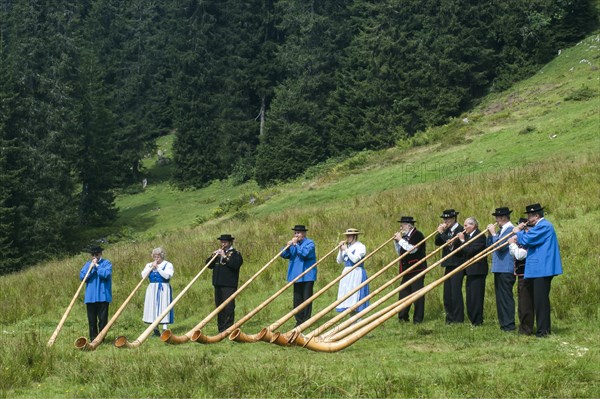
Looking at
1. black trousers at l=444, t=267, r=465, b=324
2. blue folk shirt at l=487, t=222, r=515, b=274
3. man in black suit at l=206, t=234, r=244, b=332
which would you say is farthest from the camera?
man in black suit at l=206, t=234, r=244, b=332

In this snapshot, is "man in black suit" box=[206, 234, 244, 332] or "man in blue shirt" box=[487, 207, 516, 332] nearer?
"man in blue shirt" box=[487, 207, 516, 332]

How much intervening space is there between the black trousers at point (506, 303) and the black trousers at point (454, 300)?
3.18ft

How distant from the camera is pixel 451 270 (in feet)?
50.9

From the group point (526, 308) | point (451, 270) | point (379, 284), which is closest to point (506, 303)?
point (526, 308)

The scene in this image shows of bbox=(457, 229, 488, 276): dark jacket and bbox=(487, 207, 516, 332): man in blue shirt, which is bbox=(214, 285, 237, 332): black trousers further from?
bbox=(487, 207, 516, 332): man in blue shirt

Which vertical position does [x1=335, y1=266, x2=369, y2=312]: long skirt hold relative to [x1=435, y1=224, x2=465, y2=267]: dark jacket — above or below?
below

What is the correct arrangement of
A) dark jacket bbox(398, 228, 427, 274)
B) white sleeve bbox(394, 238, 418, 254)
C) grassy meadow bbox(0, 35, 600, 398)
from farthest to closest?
dark jacket bbox(398, 228, 427, 274), white sleeve bbox(394, 238, 418, 254), grassy meadow bbox(0, 35, 600, 398)

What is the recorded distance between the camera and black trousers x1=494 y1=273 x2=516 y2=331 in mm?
13586

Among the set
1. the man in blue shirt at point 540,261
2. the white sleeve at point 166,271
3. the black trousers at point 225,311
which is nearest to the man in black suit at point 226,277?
the black trousers at point 225,311

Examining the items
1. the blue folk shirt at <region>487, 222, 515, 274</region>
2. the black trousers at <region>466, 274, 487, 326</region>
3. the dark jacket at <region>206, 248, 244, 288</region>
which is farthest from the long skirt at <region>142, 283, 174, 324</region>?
the blue folk shirt at <region>487, 222, 515, 274</region>

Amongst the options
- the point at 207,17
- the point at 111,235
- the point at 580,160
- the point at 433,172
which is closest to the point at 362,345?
the point at 580,160

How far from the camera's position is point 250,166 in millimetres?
63000

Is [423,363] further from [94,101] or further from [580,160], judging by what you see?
[94,101]

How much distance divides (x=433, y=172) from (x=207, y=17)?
38495mm
